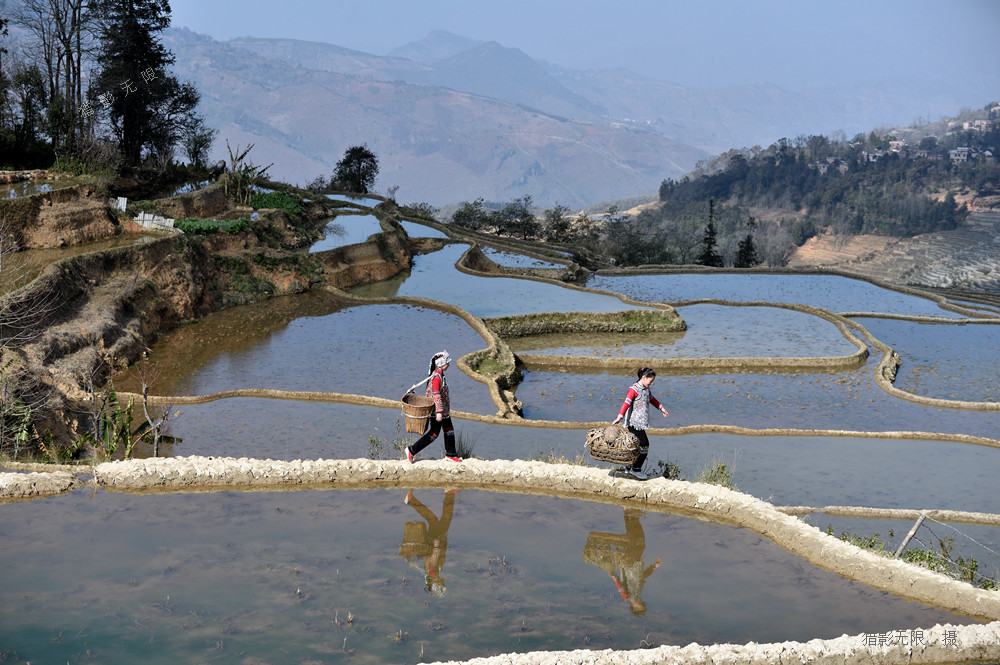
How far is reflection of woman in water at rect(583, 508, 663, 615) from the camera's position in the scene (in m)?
7.73

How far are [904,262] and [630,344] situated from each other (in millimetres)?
65943

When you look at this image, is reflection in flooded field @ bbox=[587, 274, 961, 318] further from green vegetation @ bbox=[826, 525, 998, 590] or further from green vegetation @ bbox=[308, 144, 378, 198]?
green vegetation @ bbox=[308, 144, 378, 198]

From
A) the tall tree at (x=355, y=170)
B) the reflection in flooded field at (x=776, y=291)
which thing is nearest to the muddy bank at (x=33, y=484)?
the reflection in flooded field at (x=776, y=291)

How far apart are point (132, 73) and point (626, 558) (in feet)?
101

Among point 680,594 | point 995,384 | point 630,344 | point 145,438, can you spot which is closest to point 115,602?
point 680,594

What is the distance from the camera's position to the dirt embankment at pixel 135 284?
47.7 ft

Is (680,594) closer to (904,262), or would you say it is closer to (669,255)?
(669,255)

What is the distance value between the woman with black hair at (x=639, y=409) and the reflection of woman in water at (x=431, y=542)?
2.43 metres

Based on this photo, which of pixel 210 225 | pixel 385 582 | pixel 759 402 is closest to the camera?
pixel 385 582

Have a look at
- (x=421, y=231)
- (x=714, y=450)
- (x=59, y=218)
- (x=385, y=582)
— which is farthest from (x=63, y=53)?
(x=385, y=582)

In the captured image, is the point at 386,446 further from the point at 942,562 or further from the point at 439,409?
the point at 942,562

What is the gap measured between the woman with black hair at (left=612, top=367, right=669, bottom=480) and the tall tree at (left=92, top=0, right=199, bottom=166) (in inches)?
→ 1051

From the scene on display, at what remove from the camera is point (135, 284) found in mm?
19703

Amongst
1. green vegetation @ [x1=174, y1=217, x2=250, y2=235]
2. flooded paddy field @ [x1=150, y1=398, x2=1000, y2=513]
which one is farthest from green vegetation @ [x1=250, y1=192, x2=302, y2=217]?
flooded paddy field @ [x1=150, y1=398, x2=1000, y2=513]
